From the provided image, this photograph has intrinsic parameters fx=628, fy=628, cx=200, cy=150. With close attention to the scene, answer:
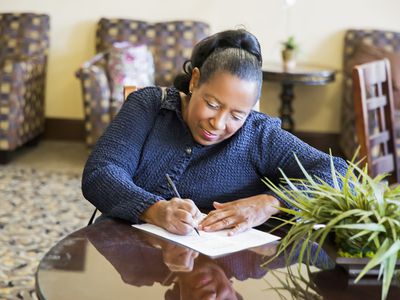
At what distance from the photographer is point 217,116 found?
1.56 meters

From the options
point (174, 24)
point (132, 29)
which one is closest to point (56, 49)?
point (132, 29)

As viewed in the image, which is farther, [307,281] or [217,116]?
[217,116]

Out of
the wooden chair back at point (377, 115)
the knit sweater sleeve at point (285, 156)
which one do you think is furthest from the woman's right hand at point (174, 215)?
the wooden chair back at point (377, 115)

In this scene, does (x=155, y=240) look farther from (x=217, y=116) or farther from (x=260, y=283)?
(x=217, y=116)

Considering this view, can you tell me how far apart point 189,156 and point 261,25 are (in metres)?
3.46

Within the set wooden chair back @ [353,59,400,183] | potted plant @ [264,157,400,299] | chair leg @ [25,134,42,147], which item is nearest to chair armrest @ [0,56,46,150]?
chair leg @ [25,134,42,147]

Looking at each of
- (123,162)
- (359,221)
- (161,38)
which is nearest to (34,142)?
(161,38)

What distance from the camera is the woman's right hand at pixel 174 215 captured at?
53.7 inches

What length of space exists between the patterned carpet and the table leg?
63.1 inches

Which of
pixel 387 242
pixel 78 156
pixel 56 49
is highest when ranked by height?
pixel 387 242

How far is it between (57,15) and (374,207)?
440 centimetres

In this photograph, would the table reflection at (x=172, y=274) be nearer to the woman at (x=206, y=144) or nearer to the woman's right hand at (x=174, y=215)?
the woman's right hand at (x=174, y=215)

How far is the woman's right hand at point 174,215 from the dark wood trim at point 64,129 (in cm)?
390

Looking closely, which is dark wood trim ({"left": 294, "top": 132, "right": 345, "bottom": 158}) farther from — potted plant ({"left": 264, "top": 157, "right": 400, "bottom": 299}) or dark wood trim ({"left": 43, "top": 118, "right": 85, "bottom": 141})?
potted plant ({"left": 264, "top": 157, "right": 400, "bottom": 299})
